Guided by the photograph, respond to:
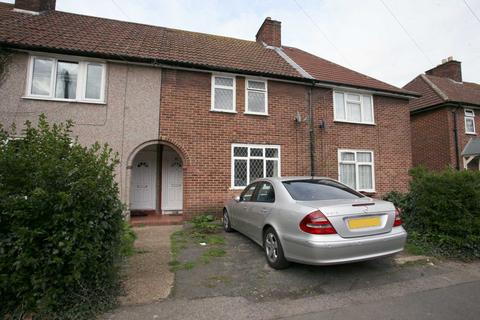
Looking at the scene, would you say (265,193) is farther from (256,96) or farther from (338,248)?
(256,96)

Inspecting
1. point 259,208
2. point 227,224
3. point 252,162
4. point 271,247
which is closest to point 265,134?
point 252,162

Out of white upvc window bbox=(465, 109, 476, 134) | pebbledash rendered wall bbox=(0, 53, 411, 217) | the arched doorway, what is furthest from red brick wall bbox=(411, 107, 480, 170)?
the arched doorway

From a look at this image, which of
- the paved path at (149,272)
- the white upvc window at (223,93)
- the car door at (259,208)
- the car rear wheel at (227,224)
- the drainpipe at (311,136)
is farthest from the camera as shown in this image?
the drainpipe at (311,136)

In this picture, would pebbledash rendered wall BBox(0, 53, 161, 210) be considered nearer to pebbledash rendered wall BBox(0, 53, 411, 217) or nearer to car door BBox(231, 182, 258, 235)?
pebbledash rendered wall BBox(0, 53, 411, 217)

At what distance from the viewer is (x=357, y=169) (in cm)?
991

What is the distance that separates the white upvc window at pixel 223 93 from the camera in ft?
28.3

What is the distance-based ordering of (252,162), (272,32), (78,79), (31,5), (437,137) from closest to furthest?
(78,79)
(252,162)
(31,5)
(272,32)
(437,137)

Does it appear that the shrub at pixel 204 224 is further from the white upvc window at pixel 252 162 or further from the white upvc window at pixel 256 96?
the white upvc window at pixel 256 96

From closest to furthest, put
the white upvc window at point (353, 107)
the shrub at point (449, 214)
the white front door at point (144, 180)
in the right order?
1. the shrub at point (449, 214)
2. the white front door at point (144, 180)
3. the white upvc window at point (353, 107)

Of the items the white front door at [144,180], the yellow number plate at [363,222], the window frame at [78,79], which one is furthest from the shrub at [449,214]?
the window frame at [78,79]

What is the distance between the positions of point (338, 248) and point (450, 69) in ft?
64.8

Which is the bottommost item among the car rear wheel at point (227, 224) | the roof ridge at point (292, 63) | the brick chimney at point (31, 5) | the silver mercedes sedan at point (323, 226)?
the car rear wheel at point (227, 224)

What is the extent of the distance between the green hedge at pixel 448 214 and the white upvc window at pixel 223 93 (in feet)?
19.3

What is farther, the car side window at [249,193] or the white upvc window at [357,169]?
the white upvc window at [357,169]
